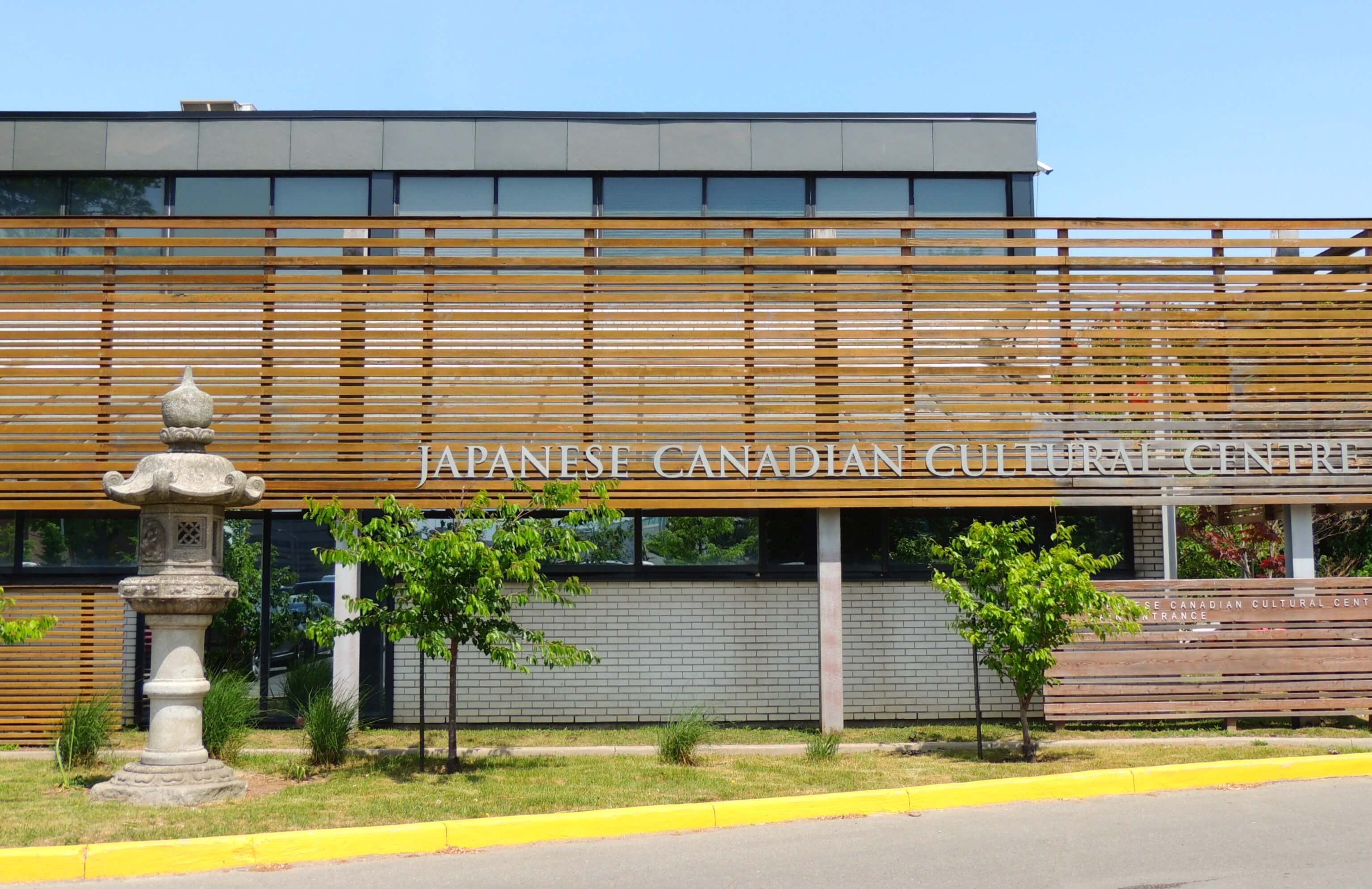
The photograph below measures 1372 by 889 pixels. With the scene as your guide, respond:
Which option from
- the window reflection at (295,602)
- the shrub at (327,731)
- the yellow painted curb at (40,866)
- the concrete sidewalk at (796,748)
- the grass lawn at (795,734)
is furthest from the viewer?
the window reflection at (295,602)

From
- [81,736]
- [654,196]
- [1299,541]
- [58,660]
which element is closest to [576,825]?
[81,736]

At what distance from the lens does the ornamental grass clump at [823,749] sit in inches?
463

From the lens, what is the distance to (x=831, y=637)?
44.2ft

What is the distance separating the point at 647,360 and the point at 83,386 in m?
6.17

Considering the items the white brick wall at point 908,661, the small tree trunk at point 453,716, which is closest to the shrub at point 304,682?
the small tree trunk at point 453,716

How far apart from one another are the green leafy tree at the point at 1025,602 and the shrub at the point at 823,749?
160 centimetres

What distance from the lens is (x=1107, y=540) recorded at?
49.2 feet

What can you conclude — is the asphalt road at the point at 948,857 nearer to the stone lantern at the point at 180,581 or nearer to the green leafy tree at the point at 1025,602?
the green leafy tree at the point at 1025,602

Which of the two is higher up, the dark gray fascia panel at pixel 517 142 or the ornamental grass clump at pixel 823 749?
the dark gray fascia panel at pixel 517 142

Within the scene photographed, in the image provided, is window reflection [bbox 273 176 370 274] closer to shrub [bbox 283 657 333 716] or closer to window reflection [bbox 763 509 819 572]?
shrub [bbox 283 657 333 716]

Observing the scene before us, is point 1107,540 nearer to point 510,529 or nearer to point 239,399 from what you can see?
point 510,529

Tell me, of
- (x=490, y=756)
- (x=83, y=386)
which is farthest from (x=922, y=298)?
(x=83, y=386)

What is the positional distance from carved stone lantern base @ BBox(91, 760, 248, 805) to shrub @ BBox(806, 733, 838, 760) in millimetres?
5125

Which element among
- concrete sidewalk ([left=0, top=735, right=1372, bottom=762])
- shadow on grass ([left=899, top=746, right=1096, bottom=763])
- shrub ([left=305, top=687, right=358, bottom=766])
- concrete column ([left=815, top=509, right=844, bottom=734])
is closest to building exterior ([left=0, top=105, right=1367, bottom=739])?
concrete column ([left=815, top=509, right=844, bottom=734])
